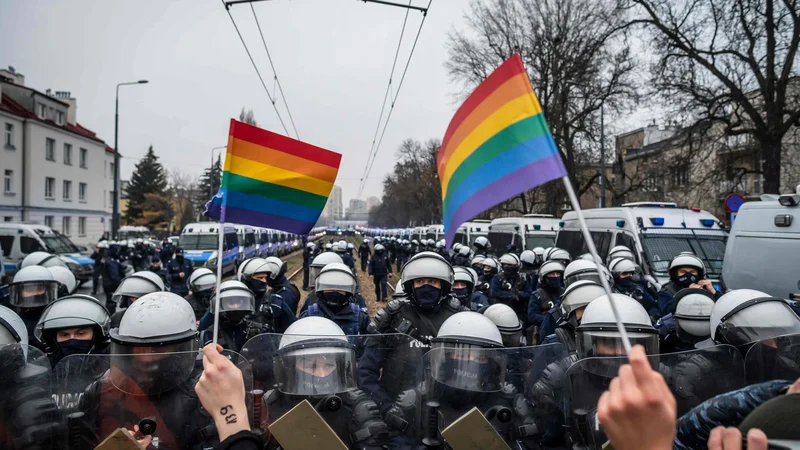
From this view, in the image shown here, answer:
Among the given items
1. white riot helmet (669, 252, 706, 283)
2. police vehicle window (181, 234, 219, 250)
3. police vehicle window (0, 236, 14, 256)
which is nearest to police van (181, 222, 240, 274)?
police vehicle window (181, 234, 219, 250)

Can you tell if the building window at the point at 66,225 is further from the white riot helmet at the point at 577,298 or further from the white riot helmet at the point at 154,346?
the white riot helmet at the point at 577,298

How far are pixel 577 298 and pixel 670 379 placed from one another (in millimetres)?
1730

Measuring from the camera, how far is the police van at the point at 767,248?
6785 mm

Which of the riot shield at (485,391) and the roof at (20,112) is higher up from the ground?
the roof at (20,112)

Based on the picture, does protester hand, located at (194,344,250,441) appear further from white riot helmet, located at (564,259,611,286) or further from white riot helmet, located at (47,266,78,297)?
white riot helmet, located at (47,266,78,297)

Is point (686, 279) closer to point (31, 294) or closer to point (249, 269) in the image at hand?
point (249, 269)

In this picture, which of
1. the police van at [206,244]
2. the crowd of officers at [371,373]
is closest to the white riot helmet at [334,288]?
the crowd of officers at [371,373]

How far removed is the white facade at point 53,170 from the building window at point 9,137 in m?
0.14

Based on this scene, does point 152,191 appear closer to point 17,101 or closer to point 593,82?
point 17,101

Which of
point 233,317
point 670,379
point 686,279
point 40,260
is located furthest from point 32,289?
point 686,279

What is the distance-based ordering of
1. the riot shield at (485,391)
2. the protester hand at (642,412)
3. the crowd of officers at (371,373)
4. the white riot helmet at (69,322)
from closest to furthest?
the protester hand at (642,412) → the crowd of officers at (371,373) → the riot shield at (485,391) → the white riot helmet at (69,322)

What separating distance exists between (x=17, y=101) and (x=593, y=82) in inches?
1382

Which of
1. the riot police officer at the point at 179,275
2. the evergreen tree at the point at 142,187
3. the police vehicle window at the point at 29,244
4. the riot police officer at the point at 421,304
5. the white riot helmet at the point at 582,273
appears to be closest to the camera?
the riot police officer at the point at 421,304

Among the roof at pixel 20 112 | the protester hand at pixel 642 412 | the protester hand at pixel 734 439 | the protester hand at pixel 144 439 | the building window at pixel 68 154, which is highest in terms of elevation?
the roof at pixel 20 112
